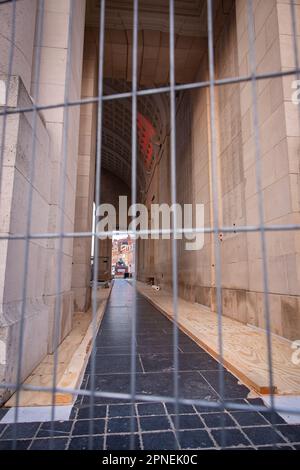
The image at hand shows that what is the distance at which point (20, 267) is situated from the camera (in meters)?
3.02

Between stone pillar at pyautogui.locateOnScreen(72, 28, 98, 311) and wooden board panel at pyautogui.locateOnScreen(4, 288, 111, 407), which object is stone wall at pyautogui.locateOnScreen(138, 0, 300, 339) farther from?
stone pillar at pyautogui.locateOnScreen(72, 28, 98, 311)

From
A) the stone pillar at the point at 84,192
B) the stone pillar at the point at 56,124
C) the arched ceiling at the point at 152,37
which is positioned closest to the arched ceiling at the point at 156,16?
the arched ceiling at the point at 152,37

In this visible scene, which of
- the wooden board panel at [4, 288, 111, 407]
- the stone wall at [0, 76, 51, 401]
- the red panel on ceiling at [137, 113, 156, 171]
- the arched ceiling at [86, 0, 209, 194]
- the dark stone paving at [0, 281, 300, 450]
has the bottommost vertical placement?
the dark stone paving at [0, 281, 300, 450]

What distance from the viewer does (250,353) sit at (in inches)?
150

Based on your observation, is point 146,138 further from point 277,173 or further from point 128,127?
point 277,173

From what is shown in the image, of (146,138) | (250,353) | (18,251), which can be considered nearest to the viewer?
(18,251)

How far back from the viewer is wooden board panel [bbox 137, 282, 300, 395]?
9.24 ft

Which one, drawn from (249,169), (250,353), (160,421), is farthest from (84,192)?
(160,421)

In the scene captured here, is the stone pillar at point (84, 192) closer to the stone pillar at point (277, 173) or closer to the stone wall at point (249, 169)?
the stone wall at point (249, 169)

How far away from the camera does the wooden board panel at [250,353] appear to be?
2.82 meters

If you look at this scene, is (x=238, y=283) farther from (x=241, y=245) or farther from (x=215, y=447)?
(x=215, y=447)

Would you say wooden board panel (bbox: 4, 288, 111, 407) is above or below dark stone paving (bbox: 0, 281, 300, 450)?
above

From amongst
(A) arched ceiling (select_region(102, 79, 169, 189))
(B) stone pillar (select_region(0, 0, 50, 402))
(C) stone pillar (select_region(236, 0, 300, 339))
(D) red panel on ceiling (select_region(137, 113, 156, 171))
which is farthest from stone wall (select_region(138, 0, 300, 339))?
(D) red panel on ceiling (select_region(137, 113, 156, 171))
